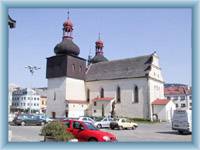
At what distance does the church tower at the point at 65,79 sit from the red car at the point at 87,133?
36.7 meters

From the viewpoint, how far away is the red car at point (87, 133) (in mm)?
13602

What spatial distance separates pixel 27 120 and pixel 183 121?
57.4ft

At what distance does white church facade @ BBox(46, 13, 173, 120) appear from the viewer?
49031mm

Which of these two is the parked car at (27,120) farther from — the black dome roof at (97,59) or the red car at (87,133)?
the black dome roof at (97,59)

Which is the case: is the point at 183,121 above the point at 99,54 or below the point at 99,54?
below

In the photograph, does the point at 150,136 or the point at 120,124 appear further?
the point at 120,124

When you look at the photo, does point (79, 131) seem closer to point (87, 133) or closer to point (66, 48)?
point (87, 133)

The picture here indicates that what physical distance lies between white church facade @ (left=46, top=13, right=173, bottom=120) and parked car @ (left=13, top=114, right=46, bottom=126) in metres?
17.9

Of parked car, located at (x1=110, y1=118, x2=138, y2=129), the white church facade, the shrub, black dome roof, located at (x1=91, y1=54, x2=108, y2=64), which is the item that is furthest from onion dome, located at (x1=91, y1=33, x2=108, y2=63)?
the shrub

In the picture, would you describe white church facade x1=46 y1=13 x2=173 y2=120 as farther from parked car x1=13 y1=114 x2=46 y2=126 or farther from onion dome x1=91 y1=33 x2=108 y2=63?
parked car x1=13 y1=114 x2=46 y2=126

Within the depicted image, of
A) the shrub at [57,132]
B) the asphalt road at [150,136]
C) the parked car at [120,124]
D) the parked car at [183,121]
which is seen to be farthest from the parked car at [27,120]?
the shrub at [57,132]

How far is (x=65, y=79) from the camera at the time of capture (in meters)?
52.8

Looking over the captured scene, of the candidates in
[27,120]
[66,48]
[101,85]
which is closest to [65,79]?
[66,48]
